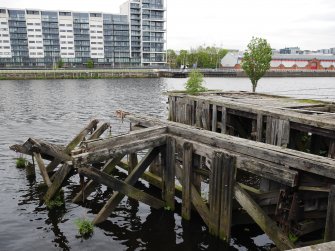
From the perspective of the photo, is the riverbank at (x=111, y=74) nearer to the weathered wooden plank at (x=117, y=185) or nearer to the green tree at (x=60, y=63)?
the green tree at (x=60, y=63)

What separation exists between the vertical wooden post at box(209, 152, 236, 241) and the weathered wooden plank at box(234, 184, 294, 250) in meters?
0.39

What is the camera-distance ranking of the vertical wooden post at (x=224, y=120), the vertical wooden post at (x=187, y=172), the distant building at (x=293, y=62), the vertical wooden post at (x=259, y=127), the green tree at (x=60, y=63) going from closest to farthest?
the vertical wooden post at (x=187, y=172) < the vertical wooden post at (x=259, y=127) < the vertical wooden post at (x=224, y=120) < the green tree at (x=60, y=63) < the distant building at (x=293, y=62)

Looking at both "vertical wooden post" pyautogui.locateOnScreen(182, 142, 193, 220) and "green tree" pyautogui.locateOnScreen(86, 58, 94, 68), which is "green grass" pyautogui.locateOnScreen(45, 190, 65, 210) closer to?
"vertical wooden post" pyautogui.locateOnScreen(182, 142, 193, 220)

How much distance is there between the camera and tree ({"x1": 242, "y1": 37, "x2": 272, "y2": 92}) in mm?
39656

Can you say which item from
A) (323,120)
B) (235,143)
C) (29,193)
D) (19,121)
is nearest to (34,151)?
(29,193)

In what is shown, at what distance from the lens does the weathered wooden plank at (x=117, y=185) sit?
10453 mm

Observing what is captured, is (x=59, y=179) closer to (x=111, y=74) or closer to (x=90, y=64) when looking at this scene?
(x=111, y=74)

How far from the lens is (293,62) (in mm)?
146250

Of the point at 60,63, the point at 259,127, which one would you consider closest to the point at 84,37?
the point at 60,63

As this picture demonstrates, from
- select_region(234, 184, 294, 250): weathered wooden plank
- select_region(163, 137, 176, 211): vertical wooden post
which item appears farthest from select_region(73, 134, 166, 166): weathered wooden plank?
select_region(234, 184, 294, 250): weathered wooden plank

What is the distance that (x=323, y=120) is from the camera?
12.4 m

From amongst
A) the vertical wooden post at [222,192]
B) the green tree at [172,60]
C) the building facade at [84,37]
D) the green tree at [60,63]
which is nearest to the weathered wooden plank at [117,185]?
the vertical wooden post at [222,192]

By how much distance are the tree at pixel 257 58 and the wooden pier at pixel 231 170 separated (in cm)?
2431

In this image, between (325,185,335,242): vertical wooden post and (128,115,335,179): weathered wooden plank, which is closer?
(325,185,335,242): vertical wooden post
